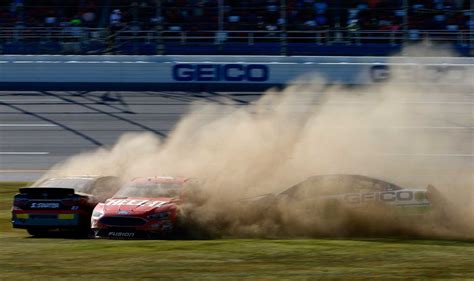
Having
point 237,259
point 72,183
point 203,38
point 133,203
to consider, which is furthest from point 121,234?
point 203,38

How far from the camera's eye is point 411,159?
1706cm

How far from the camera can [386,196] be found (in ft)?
44.1

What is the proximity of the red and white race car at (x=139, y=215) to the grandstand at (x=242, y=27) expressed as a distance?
16119 mm

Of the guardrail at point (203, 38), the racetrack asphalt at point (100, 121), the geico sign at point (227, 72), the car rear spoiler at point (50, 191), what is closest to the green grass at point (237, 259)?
the car rear spoiler at point (50, 191)

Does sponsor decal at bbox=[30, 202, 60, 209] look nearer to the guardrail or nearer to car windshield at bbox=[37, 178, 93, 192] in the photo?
car windshield at bbox=[37, 178, 93, 192]

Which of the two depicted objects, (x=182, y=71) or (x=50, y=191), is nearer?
(x=50, y=191)

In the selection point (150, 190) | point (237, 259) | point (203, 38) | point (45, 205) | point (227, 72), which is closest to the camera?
point (237, 259)

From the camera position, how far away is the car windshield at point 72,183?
14477 mm

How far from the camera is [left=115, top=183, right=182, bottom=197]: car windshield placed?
13906mm

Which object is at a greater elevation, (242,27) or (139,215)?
(242,27)

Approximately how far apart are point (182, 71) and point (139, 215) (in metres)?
15.7

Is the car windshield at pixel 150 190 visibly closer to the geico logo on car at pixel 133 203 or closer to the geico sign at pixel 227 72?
the geico logo on car at pixel 133 203

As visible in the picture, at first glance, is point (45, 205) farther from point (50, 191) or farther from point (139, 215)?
point (139, 215)

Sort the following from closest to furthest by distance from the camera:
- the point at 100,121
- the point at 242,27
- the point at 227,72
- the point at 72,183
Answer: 1. the point at 72,183
2. the point at 100,121
3. the point at 227,72
4. the point at 242,27
